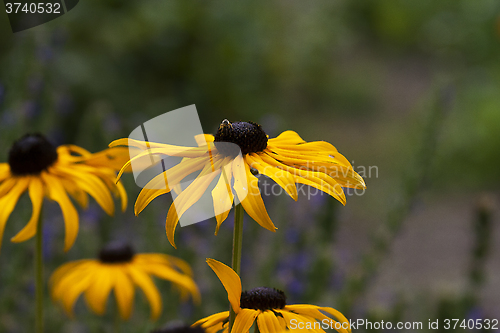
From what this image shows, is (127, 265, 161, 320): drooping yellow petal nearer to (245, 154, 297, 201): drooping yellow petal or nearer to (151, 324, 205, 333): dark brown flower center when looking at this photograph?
(151, 324, 205, 333): dark brown flower center

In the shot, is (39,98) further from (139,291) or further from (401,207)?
(401,207)

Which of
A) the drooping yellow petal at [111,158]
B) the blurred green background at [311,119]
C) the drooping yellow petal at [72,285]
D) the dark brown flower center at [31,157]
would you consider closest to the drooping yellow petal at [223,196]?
the drooping yellow petal at [111,158]

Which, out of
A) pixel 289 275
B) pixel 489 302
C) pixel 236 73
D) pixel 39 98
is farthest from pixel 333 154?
pixel 236 73

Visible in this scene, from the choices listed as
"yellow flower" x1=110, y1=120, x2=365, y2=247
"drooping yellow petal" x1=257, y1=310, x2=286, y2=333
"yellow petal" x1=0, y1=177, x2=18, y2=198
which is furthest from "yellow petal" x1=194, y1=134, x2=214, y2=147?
"yellow petal" x1=0, y1=177, x2=18, y2=198

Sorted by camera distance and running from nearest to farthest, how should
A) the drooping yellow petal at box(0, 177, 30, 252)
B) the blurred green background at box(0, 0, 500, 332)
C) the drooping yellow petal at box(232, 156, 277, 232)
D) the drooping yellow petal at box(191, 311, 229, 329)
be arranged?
the drooping yellow petal at box(232, 156, 277, 232) < the drooping yellow petal at box(191, 311, 229, 329) < the drooping yellow petal at box(0, 177, 30, 252) < the blurred green background at box(0, 0, 500, 332)

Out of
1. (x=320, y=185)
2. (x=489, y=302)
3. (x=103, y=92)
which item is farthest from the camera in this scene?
(x=103, y=92)
